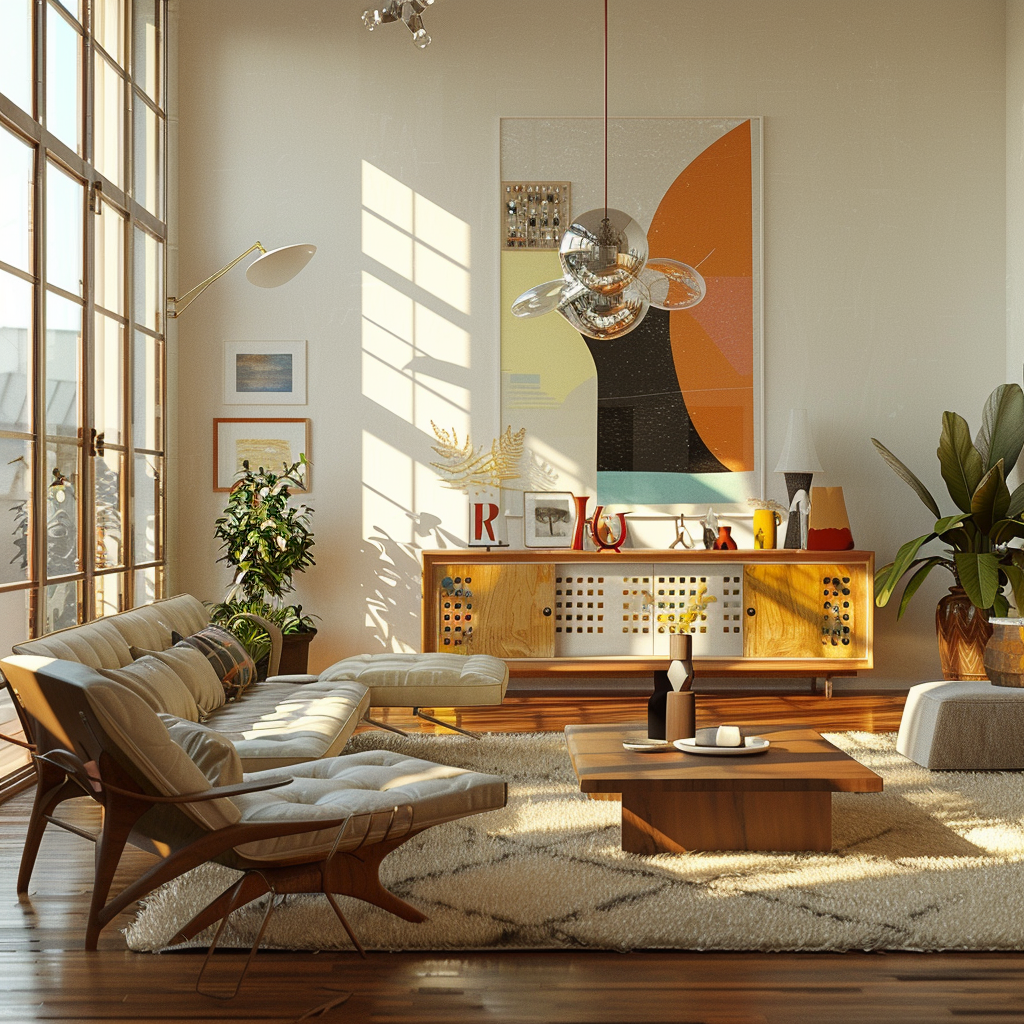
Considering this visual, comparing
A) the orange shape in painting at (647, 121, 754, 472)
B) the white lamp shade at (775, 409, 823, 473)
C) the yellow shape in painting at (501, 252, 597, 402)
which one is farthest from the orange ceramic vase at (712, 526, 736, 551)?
the yellow shape in painting at (501, 252, 597, 402)

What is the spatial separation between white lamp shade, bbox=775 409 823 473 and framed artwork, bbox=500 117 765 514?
23 cm

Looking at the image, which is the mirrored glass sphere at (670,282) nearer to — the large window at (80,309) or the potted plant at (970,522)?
the large window at (80,309)

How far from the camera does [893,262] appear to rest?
6.54m

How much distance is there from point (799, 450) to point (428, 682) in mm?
2905

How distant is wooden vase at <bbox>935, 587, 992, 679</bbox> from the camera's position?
19.3ft

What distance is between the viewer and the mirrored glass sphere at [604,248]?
3.06m

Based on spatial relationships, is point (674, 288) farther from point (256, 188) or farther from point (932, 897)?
point (256, 188)

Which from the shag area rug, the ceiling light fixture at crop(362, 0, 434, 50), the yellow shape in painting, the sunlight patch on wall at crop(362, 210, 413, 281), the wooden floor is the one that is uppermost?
the ceiling light fixture at crop(362, 0, 434, 50)

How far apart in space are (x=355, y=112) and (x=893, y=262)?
3.46 metres

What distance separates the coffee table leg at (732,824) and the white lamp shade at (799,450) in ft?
10.5

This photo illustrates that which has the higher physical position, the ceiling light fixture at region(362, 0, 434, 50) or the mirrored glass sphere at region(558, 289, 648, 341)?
the ceiling light fixture at region(362, 0, 434, 50)

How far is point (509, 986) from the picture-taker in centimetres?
242

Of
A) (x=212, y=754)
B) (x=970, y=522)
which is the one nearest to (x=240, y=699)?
(x=212, y=754)

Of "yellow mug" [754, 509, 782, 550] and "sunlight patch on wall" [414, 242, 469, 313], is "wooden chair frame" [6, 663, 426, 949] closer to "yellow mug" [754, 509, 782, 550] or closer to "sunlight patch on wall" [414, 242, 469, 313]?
"yellow mug" [754, 509, 782, 550]
